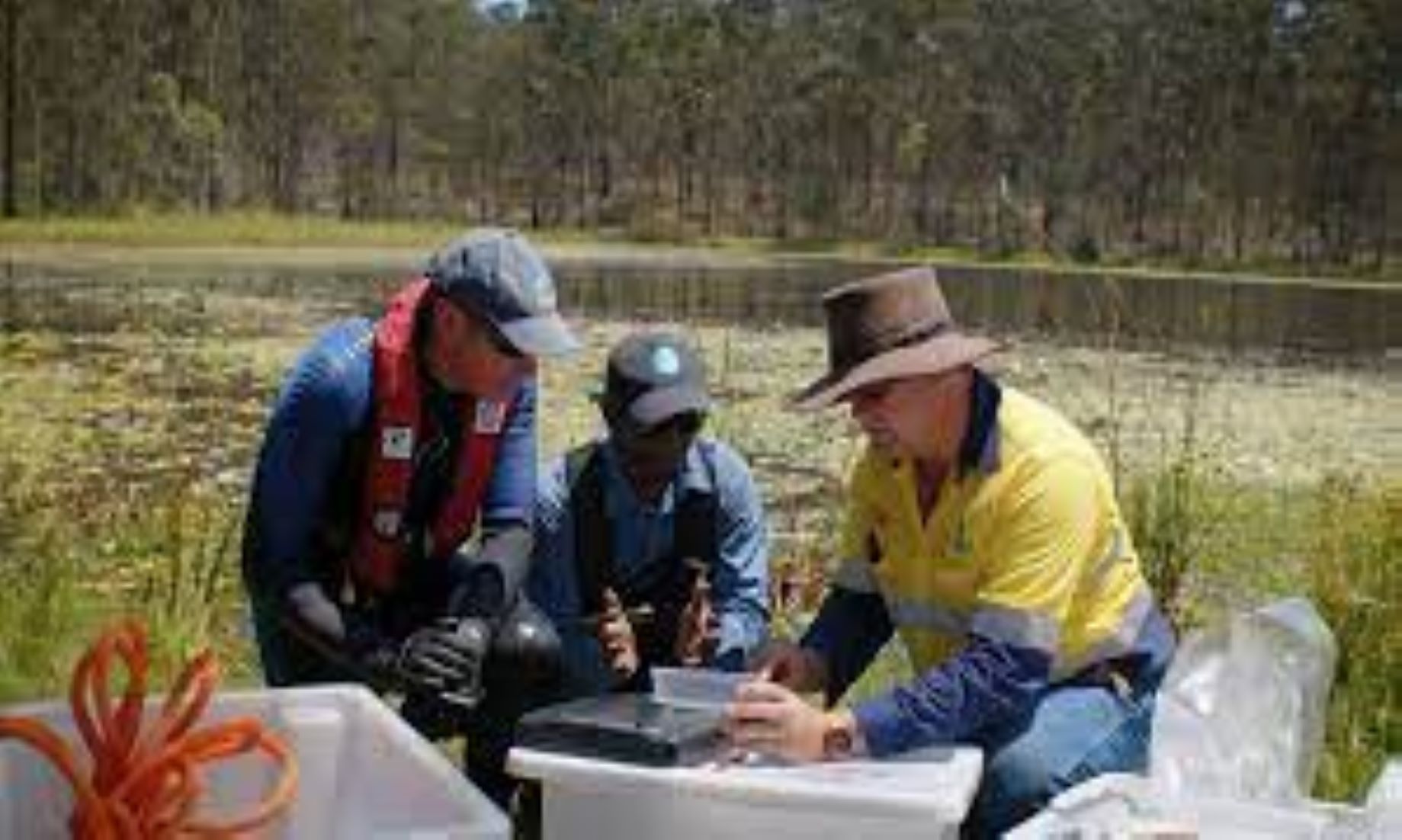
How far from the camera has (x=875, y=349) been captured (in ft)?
9.14

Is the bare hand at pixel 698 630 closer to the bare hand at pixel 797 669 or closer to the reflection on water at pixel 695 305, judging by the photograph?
the bare hand at pixel 797 669

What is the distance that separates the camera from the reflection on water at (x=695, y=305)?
55.7 feet

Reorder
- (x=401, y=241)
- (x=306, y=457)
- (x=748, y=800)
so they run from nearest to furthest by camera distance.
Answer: (x=748, y=800) < (x=306, y=457) < (x=401, y=241)

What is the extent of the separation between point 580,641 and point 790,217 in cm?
5614

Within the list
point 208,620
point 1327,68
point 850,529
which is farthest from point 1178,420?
point 1327,68

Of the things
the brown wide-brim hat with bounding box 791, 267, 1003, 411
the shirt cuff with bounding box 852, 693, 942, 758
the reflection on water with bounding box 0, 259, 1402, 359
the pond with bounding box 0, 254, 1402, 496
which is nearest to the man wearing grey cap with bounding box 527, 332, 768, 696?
the brown wide-brim hat with bounding box 791, 267, 1003, 411

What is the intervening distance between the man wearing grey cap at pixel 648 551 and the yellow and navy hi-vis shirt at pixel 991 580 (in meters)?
0.61

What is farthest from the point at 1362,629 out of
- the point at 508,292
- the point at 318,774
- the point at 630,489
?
the point at 318,774

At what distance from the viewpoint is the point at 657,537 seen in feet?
12.4

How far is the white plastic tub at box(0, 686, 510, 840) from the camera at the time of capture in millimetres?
2254

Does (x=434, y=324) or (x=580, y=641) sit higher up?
(x=434, y=324)

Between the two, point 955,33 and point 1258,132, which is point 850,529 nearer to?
point 1258,132

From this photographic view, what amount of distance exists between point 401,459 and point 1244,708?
1.39 metres

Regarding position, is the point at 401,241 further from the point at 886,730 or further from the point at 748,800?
the point at 748,800
